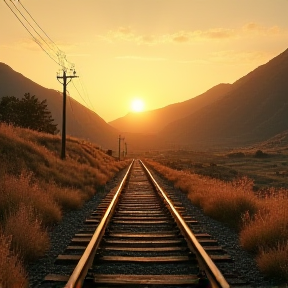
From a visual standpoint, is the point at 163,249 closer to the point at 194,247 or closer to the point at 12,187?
the point at 194,247

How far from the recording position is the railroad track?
5.34 m

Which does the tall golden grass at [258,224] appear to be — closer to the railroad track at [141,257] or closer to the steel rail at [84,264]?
the railroad track at [141,257]

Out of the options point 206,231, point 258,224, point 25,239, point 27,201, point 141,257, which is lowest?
point 206,231

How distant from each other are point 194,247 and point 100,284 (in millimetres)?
2144

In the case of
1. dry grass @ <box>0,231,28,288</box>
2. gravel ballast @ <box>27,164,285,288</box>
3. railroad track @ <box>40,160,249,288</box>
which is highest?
dry grass @ <box>0,231,28,288</box>

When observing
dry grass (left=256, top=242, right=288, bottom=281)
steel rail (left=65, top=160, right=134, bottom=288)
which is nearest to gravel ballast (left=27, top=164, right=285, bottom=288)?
dry grass (left=256, top=242, right=288, bottom=281)

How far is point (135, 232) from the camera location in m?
8.91

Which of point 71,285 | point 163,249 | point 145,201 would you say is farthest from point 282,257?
point 145,201

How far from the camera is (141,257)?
6.63 meters

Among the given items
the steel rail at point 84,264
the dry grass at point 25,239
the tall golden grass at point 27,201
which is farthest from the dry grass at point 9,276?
the dry grass at point 25,239

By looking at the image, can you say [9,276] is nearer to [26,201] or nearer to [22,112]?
[26,201]

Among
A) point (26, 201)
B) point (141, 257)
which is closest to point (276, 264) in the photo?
point (141, 257)

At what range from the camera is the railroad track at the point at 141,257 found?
534 centimetres

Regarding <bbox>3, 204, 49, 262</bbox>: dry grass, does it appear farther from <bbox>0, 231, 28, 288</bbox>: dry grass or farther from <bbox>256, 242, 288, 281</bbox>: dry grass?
→ <bbox>256, 242, 288, 281</bbox>: dry grass
